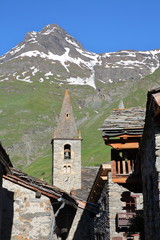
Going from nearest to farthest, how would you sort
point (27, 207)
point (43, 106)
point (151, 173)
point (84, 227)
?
1. point (151, 173)
2. point (27, 207)
3. point (84, 227)
4. point (43, 106)

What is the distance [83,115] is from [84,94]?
29788 millimetres

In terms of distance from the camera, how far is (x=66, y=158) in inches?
1446

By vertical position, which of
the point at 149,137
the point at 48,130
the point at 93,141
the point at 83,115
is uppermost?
the point at 83,115

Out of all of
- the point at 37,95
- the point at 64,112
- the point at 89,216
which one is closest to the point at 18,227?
the point at 89,216

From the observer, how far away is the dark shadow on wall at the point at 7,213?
43.7 feet

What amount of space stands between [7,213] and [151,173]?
27.6 feet

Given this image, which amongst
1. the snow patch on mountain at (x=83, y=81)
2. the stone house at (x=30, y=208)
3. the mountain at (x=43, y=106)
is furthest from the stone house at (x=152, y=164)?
the snow patch on mountain at (x=83, y=81)

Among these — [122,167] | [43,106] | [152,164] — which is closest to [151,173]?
[152,164]

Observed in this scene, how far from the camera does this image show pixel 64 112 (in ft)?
128

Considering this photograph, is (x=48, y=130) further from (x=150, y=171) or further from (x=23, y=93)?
(x=150, y=171)

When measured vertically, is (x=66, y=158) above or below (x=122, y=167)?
above

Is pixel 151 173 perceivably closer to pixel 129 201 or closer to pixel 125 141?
pixel 125 141

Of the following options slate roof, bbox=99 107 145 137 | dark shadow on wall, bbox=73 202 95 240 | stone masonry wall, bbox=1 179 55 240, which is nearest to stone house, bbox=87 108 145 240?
slate roof, bbox=99 107 145 137

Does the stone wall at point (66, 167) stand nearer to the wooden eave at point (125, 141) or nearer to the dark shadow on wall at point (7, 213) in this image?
the dark shadow on wall at point (7, 213)
